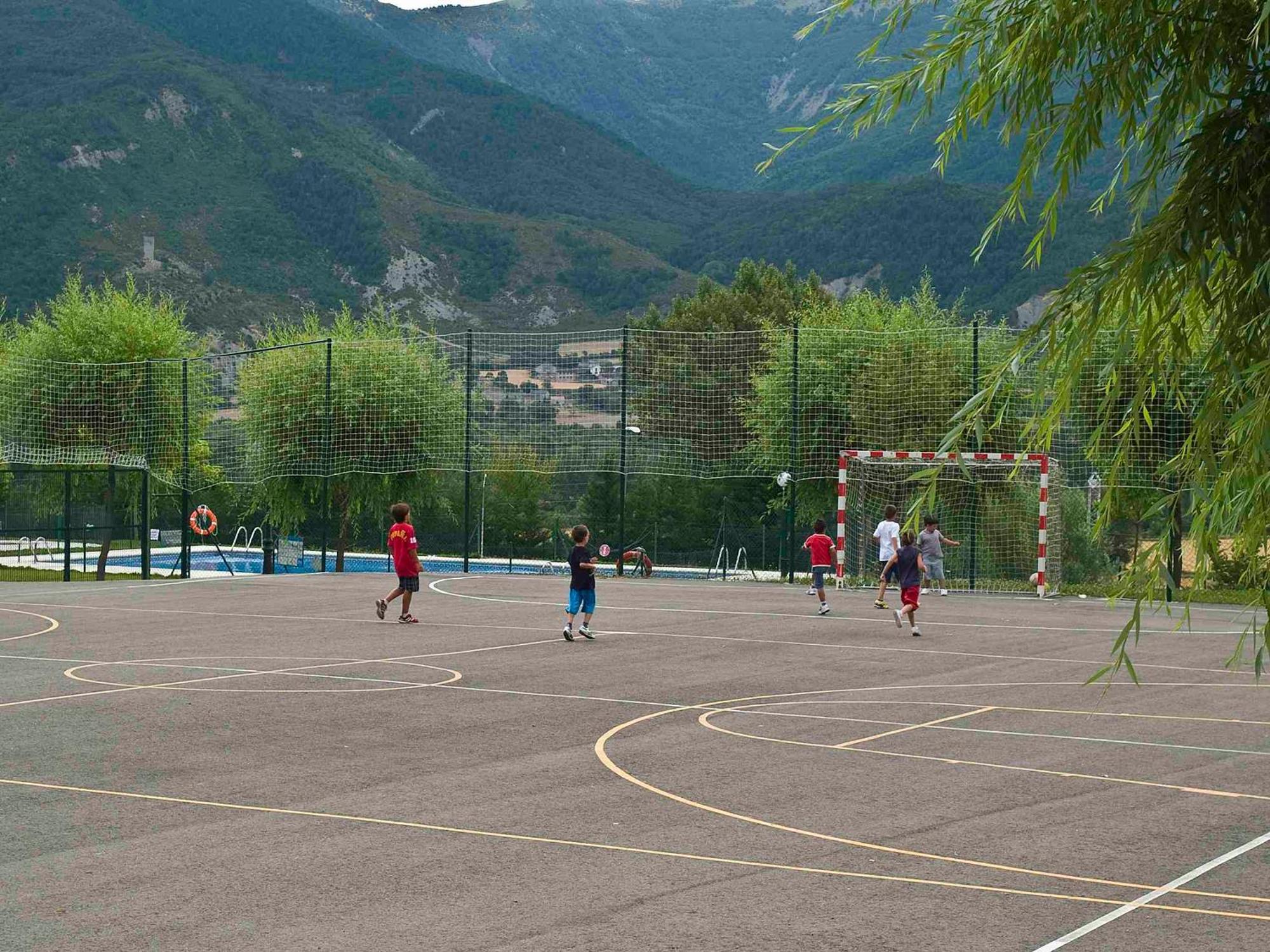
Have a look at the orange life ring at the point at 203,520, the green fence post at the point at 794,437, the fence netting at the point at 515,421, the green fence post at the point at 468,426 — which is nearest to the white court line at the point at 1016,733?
the fence netting at the point at 515,421

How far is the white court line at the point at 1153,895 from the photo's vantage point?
277 inches

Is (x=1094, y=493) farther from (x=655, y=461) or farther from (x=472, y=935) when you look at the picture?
(x=472, y=935)

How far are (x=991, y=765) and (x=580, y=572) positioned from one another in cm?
909

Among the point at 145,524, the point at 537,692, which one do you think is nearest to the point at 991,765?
the point at 537,692

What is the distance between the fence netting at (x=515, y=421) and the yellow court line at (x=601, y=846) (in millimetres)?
17667

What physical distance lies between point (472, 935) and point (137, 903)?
176 centimetres

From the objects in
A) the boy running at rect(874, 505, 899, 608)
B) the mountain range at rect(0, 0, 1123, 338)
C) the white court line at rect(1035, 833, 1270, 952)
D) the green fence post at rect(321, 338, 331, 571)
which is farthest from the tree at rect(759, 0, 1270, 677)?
the mountain range at rect(0, 0, 1123, 338)

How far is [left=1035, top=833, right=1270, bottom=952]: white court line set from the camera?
702 cm

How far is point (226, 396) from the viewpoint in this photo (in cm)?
4416

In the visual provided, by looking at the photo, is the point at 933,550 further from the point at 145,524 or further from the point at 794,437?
the point at 145,524

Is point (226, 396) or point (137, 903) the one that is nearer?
point (137, 903)

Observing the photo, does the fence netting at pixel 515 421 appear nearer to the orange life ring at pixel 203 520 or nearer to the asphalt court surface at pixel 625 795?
the orange life ring at pixel 203 520

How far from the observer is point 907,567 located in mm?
20844

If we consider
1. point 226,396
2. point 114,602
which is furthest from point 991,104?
point 226,396
